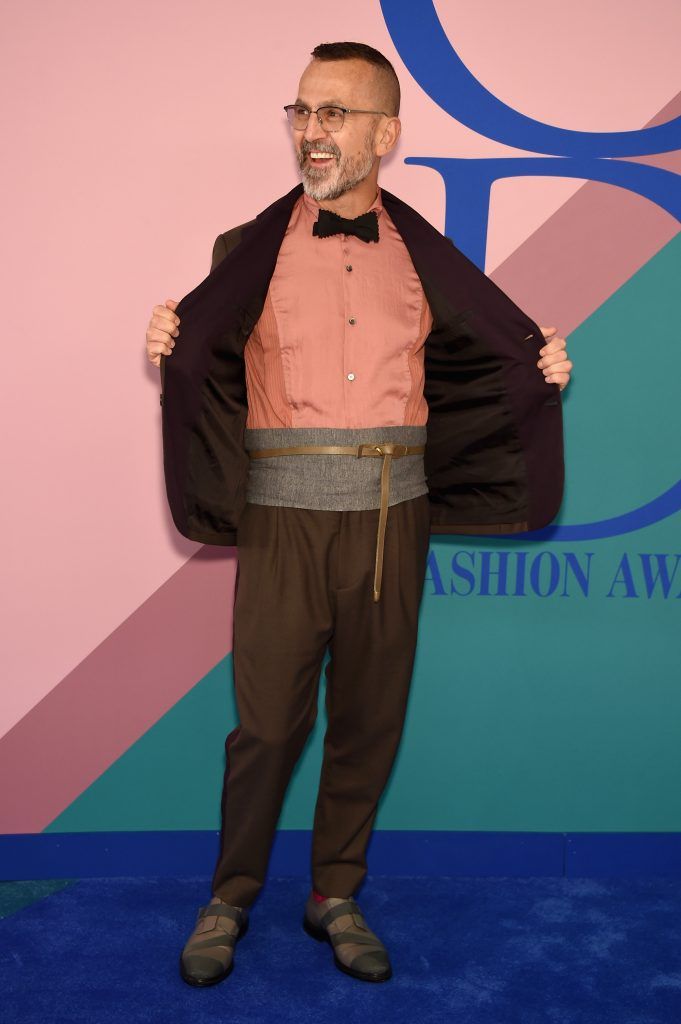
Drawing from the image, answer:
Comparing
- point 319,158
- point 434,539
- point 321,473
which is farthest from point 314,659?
point 319,158

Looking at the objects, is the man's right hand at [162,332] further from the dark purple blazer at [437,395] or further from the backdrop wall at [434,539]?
the backdrop wall at [434,539]

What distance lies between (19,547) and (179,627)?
17.4 inches

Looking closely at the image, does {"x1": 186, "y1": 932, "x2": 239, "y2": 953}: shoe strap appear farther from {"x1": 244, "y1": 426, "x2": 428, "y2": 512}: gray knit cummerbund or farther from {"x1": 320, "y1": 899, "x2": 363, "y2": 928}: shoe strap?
{"x1": 244, "y1": 426, "x2": 428, "y2": 512}: gray knit cummerbund

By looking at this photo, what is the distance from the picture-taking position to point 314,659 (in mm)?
2332

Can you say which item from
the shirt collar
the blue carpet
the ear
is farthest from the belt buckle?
the blue carpet

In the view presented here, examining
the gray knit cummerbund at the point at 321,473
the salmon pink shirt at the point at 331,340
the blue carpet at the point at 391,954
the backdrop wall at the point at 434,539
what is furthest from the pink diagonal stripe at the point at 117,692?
the salmon pink shirt at the point at 331,340

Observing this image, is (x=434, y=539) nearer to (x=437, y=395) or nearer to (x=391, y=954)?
(x=437, y=395)

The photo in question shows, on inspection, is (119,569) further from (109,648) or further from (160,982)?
(160,982)

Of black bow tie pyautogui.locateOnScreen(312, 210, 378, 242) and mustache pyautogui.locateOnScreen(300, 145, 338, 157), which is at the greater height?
mustache pyautogui.locateOnScreen(300, 145, 338, 157)

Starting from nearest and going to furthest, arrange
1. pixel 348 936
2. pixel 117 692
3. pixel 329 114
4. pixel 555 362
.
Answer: pixel 329 114 < pixel 555 362 < pixel 348 936 < pixel 117 692

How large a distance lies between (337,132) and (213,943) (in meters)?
Answer: 1.72

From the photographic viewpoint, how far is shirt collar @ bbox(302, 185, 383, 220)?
2.32m

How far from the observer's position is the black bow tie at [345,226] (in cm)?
226

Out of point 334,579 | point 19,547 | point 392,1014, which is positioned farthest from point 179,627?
point 392,1014
